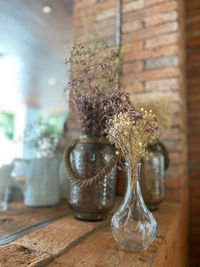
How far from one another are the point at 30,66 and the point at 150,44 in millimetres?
715

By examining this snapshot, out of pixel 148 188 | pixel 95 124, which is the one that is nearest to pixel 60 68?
pixel 95 124

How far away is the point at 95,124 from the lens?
78 centimetres

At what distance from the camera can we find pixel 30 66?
4.00 feet

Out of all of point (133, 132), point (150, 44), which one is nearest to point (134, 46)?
point (150, 44)

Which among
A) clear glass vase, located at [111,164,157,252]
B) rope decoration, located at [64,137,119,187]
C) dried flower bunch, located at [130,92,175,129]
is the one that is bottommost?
clear glass vase, located at [111,164,157,252]

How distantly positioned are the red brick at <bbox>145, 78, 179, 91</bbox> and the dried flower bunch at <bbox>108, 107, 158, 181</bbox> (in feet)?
2.22

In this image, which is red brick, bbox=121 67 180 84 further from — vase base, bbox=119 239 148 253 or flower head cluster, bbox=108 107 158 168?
vase base, bbox=119 239 148 253

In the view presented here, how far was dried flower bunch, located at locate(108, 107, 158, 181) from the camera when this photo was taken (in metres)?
0.55

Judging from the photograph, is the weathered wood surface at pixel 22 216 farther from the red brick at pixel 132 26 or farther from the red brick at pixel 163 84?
the red brick at pixel 132 26

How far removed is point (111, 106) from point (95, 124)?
0.12 meters

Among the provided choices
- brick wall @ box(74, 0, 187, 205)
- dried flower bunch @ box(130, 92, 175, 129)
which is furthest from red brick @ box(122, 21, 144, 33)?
dried flower bunch @ box(130, 92, 175, 129)

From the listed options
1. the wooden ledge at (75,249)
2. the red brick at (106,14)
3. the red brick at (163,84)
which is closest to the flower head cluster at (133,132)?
the wooden ledge at (75,249)

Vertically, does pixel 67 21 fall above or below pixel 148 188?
above

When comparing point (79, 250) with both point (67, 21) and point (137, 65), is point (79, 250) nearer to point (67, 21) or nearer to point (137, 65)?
point (137, 65)
